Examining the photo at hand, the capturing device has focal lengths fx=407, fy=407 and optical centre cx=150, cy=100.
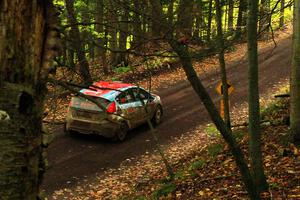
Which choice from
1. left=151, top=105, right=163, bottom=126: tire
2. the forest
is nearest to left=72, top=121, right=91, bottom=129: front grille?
the forest

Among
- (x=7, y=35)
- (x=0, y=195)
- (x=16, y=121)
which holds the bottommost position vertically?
(x=0, y=195)

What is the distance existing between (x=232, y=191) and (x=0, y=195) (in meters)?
6.45

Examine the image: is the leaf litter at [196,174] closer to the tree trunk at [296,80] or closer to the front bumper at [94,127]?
the tree trunk at [296,80]

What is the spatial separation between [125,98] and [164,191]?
16.2 ft

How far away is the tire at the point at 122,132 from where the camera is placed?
13.3 m

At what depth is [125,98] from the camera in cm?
1352

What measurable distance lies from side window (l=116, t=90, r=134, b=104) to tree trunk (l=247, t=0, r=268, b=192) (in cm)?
710

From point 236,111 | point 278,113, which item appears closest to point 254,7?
point 278,113

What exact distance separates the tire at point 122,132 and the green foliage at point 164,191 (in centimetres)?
414

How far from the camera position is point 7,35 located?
72.6 inches

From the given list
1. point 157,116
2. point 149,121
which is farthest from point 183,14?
point 157,116

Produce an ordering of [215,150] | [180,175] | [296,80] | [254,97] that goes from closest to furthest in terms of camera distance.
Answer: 1. [254,97]
2. [296,80]
3. [180,175]
4. [215,150]

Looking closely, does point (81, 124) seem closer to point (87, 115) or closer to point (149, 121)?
point (87, 115)

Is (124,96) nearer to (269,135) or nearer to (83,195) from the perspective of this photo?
(83,195)
